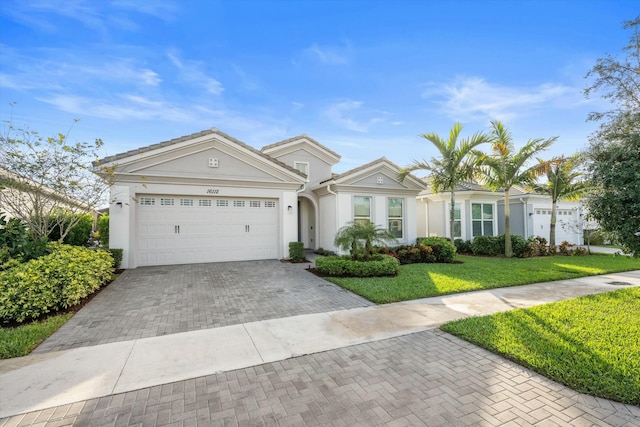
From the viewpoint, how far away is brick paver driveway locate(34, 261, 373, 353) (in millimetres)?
5008

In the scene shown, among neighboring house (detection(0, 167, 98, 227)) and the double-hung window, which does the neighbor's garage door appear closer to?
neighboring house (detection(0, 167, 98, 227))

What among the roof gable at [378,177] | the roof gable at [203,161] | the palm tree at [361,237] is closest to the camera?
the palm tree at [361,237]

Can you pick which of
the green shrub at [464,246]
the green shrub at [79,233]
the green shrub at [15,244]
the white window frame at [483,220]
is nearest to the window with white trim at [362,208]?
the green shrub at [464,246]

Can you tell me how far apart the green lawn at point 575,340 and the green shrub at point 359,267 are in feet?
13.0

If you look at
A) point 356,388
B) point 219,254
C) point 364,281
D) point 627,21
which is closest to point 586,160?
point 627,21

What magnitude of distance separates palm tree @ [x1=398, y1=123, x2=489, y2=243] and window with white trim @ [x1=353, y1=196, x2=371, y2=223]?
255 centimetres

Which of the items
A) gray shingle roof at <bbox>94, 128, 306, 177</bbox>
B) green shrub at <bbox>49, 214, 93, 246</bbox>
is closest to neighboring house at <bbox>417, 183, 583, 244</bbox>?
gray shingle roof at <bbox>94, 128, 306, 177</bbox>

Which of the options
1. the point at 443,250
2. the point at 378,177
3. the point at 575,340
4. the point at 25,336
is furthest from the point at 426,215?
the point at 25,336

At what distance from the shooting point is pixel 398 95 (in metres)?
12.5

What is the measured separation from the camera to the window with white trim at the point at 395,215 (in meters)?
14.8

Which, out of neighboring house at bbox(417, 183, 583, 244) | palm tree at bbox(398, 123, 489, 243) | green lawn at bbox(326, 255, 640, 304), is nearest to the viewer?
green lawn at bbox(326, 255, 640, 304)

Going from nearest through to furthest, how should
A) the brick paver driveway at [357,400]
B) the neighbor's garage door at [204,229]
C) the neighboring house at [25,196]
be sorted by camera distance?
1. the brick paver driveway at [357,400]
2. the neighboring house at [25,196]
3. the neighbor's garage door at [204,229]

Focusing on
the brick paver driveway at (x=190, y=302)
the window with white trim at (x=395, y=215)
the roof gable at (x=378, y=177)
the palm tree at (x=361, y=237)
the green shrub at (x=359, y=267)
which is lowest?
the brick paver driveway at (x=190, y=302)

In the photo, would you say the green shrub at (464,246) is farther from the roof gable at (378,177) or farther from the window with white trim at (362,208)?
the window with white trim at (362,208)
